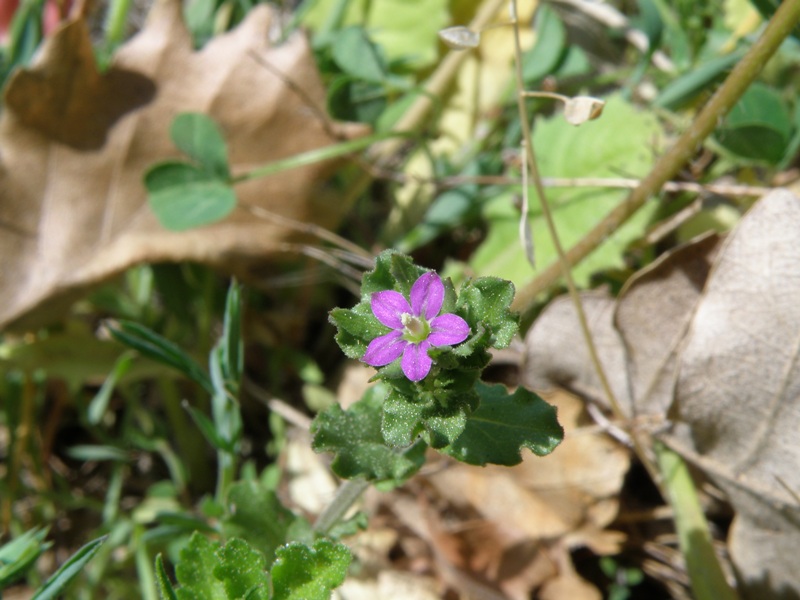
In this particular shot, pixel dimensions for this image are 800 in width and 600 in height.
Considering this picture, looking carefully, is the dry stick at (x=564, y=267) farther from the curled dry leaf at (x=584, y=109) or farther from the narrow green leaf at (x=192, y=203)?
the narrow green leaf at (x=192, y=203)

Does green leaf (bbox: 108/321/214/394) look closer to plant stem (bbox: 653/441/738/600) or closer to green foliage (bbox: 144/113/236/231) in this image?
green foliage (bbox: 144/113/236/231)

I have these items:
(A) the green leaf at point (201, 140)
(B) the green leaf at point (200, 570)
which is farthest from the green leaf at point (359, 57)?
(B) the green leaf at point (200, 570)

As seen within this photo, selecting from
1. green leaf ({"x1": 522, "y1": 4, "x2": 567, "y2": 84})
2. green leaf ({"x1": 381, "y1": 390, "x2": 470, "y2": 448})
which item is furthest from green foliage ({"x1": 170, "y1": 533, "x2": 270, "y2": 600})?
green leaf ({"x1": 522, "y1": 4, "x2": 567, "y2": 84})

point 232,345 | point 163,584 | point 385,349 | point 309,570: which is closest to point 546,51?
point 232,345

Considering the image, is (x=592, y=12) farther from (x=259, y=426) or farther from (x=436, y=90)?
(x=259, y=426)

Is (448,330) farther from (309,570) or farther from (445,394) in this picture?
(309,570)

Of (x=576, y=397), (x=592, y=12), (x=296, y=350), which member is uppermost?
(x=592, y=12)

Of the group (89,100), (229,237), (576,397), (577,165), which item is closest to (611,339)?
(576,397)

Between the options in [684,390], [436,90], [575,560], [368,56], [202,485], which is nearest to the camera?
[684,390]
